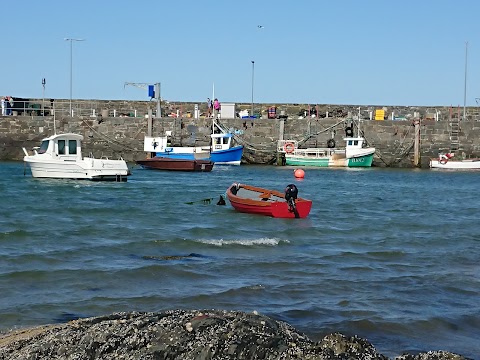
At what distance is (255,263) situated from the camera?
12.9 meters

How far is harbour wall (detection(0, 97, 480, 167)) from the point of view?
43.5 metres

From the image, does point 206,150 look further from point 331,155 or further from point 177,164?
point 331,155

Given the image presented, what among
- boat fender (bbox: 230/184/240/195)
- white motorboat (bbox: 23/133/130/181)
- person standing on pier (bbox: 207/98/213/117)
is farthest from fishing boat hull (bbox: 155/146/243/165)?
boat fender (bbox: 230/184/240/195)

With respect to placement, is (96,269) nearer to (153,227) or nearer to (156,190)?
(153,227)

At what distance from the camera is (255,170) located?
132 ft

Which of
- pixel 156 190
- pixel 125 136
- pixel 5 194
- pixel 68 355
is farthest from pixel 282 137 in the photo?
pixel 68 355

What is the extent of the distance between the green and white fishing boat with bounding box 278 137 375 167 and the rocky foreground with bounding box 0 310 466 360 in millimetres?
38178

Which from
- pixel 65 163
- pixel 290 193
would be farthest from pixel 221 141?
pixel 290 193

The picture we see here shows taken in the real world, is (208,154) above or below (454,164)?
above

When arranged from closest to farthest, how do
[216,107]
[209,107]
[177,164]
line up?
1. [177,164]
2. [216,107]
3. [209,107]

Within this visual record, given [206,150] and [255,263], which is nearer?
[255,263]

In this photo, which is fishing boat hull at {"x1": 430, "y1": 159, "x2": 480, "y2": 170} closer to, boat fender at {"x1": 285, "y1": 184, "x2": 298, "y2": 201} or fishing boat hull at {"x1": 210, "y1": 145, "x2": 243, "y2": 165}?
fishing boat hull at {"x1": 210, "y1": 145, "x2": 243, "y2": 165}

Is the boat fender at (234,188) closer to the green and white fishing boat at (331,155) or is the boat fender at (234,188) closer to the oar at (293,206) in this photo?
the oar at (293,206)

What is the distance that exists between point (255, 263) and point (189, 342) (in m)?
7.73
